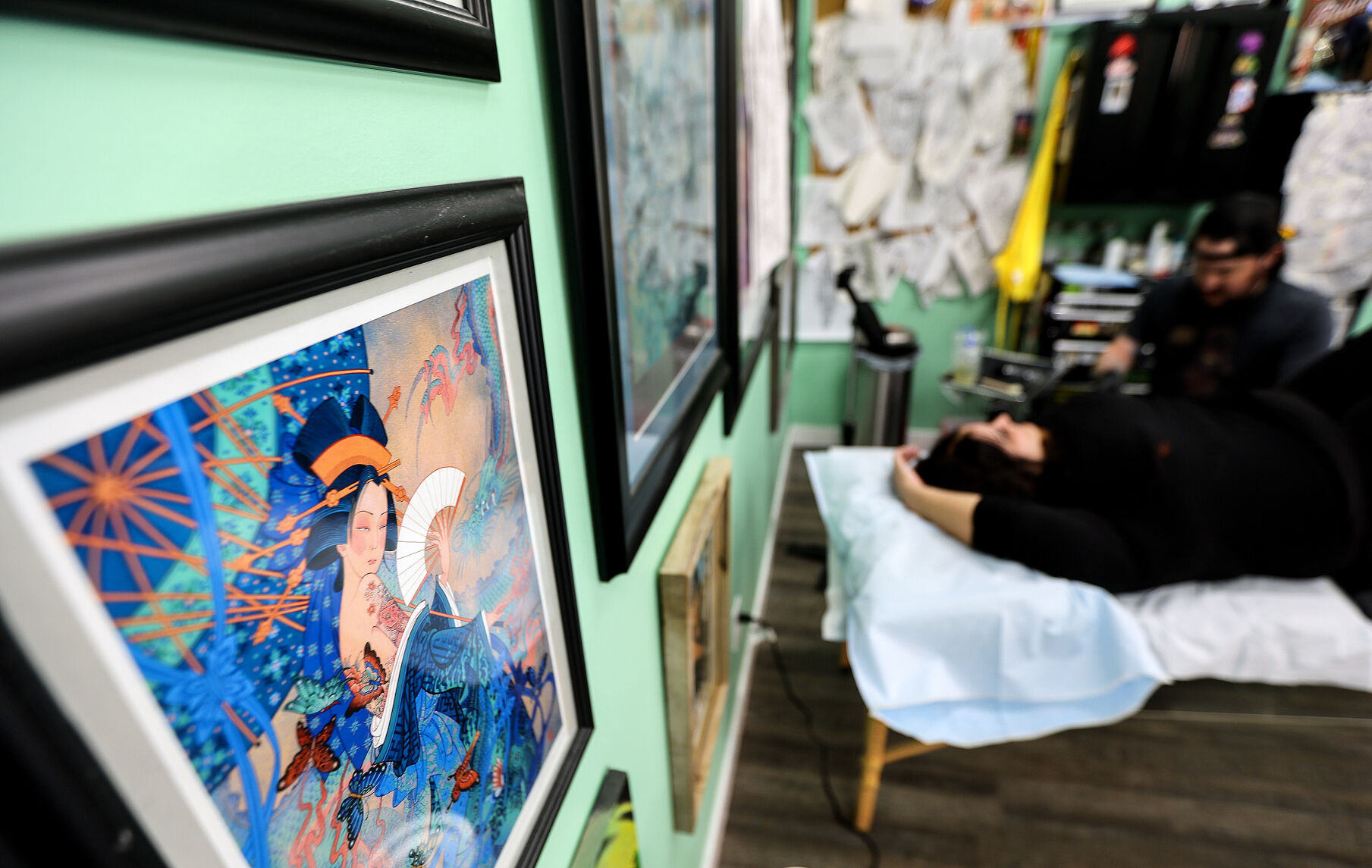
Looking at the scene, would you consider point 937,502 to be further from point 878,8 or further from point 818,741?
point 878,8

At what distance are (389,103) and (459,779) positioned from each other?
0.43m

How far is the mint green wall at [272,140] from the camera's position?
19 cm

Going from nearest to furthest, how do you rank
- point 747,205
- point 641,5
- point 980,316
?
point 641,5
point 747,205
point 980,316

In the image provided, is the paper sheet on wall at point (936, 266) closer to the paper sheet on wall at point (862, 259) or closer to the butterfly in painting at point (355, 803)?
the paper sheet on wall at point (862, 259)

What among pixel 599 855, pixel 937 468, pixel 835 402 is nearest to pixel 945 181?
pixel 835 402

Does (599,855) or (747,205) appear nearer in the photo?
(599,855)

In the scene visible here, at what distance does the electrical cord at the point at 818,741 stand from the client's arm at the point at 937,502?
0.60m

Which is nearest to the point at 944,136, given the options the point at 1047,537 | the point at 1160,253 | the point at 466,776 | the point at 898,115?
the point at 898,115

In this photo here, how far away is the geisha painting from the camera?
0.72 feet

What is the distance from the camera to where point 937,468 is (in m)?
1.74

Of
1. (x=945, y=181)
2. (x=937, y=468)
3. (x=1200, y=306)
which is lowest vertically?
(x=937, y=468)

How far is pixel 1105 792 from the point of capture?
67.7 inches

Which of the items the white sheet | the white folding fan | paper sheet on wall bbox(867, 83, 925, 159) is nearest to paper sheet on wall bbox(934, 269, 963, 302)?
paper sheet on wall bbox(867, 83, 925, 159)

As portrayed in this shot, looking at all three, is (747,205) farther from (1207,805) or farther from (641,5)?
(1207,805)
